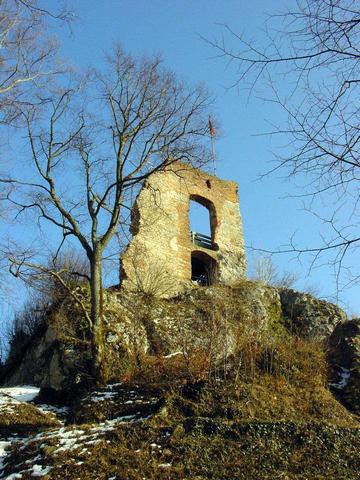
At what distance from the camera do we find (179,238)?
1764 centimetres

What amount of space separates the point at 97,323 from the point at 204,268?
9728mm

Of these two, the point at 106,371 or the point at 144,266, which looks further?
the point at 144,266

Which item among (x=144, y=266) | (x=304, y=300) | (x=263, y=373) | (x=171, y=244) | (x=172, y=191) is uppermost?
(x=172, y=191)

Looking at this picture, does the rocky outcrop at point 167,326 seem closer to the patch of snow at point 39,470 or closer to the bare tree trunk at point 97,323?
the bare tree trunk at point 97,323

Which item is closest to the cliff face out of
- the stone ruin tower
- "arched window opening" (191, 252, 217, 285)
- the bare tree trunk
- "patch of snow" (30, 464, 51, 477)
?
"patch of snow" (30, 464, 51, 477)

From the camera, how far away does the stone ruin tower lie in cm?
1579

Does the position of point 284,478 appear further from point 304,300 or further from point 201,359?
point 304,300

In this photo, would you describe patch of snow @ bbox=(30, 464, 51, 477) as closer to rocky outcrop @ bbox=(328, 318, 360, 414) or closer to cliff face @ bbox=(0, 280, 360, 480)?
cliff face @ bbox=(0, 280, 360, 480)

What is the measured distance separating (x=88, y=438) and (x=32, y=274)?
4.50m

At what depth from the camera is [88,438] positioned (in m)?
6.54

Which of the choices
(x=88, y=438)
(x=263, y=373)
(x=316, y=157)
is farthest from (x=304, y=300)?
(x=316, y=157)

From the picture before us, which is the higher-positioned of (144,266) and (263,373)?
(144,266)

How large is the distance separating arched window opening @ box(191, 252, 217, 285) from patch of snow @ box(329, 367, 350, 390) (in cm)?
712

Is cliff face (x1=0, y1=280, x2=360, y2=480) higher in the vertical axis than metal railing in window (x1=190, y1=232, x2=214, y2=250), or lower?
lower
